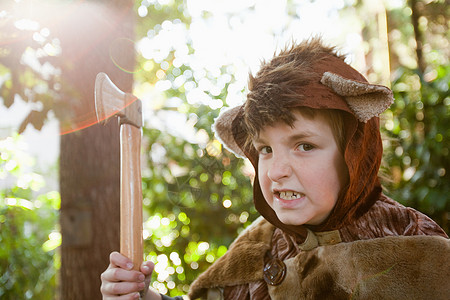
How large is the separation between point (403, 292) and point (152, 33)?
10.8 ft

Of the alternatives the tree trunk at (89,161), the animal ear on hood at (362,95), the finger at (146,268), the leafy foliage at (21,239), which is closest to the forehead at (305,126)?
the animal ear on hood at (362,95)

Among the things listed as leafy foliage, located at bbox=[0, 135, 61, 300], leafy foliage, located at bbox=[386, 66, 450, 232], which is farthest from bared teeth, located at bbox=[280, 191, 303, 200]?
leafy foliage, located at bbox=[0, 135, 61, 300]

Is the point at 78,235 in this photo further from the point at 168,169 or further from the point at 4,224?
the point at 4,224

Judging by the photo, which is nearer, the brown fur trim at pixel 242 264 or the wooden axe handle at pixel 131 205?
the wooden axe handle at pixel 131 205

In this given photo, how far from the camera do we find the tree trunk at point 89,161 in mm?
2414

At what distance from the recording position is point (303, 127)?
4.61 ft

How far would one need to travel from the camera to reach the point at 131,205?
136cm

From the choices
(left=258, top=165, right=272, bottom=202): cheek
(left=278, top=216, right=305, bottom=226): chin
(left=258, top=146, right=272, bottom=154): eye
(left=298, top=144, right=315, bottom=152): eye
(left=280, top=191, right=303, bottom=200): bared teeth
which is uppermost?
(left=258, top=146, right=272, bottom=154): eye

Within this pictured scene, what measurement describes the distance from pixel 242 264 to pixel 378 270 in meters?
0.55

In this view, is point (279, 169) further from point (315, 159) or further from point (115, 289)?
point (115, 289)

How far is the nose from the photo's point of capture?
1.41 m

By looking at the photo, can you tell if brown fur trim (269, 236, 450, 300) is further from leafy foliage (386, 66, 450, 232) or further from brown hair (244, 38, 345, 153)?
leafy foliage (386, 66, 450, 232)

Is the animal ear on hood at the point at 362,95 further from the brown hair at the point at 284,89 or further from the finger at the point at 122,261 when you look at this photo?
the finger at the point at 122,261

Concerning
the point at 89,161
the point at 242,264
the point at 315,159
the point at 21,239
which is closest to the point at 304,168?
the point at 315,159
